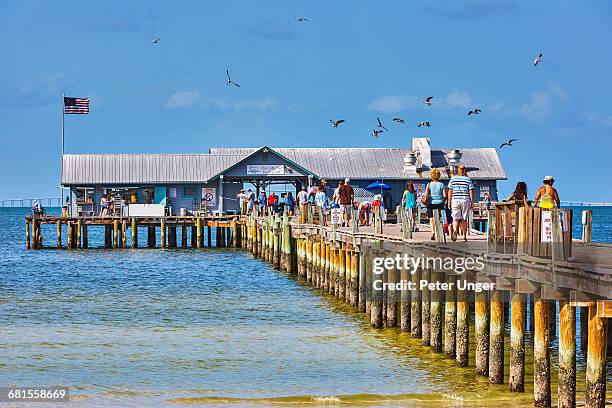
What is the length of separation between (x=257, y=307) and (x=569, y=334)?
60.0ft

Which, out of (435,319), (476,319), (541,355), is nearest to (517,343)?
(541,355)

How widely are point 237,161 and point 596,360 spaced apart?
5635 centimetres

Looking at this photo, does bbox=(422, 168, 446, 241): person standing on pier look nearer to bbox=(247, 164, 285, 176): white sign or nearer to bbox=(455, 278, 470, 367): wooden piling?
bbox=(455, 278, 470, 367): wooden piling

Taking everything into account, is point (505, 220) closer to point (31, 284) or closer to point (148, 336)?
point (148, 336)

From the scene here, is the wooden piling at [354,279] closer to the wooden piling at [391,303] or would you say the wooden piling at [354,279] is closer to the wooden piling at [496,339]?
the wooden piling at [391,303]

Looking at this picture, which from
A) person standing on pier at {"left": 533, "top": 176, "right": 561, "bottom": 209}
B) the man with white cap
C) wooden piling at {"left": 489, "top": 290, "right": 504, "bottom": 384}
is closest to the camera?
wooden piling at {"left": 489, "top": 290, "right": 504, "bottom": 384}

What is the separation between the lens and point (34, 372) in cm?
2202

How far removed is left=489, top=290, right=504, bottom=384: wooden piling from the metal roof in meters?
51.9

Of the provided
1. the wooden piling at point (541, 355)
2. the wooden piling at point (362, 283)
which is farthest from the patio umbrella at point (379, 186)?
the wooden piling at point (541, 355)

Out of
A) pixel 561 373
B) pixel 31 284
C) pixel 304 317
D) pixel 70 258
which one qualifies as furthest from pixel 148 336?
pixel 70 258

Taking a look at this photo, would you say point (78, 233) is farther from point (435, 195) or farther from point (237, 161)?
point (435, 195)

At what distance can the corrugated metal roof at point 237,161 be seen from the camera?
230 feet

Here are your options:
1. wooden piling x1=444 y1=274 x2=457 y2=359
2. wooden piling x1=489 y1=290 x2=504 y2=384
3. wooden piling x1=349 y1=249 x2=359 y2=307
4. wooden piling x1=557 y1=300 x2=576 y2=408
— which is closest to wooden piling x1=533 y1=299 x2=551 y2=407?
wooden piling x1=557 y1=300 x2=576 y2=408

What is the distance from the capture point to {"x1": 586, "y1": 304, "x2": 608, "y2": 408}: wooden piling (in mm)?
14781
